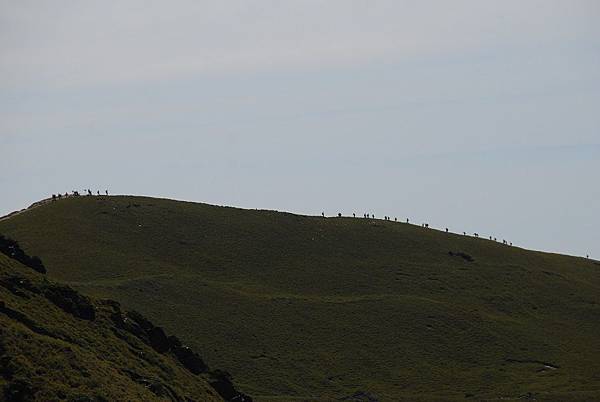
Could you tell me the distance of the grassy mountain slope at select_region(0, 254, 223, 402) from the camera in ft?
136

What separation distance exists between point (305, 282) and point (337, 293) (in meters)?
4.35

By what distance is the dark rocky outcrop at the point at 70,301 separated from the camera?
179ft

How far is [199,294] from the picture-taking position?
4348 inches

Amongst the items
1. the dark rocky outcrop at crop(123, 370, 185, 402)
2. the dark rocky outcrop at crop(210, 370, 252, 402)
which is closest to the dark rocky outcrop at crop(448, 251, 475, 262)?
the dark rocky outcrop at crop(210, 370, 252, 402)

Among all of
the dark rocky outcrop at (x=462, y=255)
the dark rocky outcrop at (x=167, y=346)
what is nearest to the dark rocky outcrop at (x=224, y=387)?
the dark rocky outcrop at (x=167, y=346)

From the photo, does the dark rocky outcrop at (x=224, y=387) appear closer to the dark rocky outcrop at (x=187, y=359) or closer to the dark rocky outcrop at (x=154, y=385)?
the dark rocky outcrop at (x=187, y=359)

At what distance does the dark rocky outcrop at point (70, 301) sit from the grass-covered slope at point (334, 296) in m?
32.1

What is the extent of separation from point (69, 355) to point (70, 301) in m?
10.4

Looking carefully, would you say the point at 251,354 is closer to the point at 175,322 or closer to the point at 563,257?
the point at 175,322

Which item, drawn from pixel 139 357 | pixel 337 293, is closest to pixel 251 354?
pixel 337 293

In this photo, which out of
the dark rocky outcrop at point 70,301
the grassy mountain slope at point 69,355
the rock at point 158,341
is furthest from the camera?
the rock at point 158,341

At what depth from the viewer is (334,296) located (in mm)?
118375

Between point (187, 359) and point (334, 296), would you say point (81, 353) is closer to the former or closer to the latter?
point (187, 359)

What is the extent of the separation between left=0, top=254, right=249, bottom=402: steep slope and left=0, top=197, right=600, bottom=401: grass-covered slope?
26679mm
